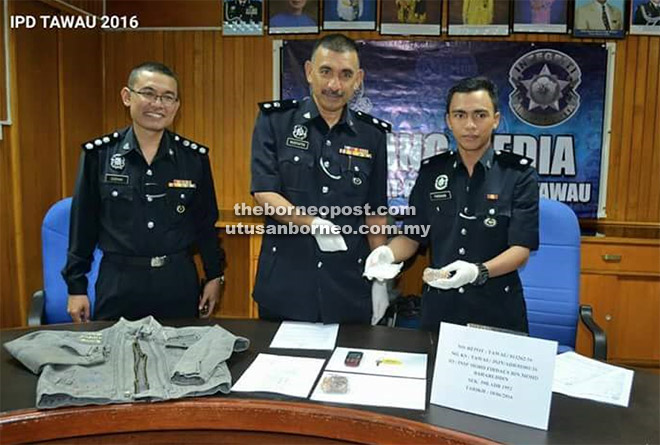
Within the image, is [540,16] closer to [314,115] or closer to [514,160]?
[514,160]

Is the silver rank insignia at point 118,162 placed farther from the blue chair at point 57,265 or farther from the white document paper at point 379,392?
the white document paper at point 379,392

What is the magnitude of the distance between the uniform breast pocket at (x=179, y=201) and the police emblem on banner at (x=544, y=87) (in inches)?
97.1

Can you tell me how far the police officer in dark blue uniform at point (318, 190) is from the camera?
1839mm

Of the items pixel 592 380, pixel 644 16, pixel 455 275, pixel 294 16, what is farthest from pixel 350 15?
pixel 592 380

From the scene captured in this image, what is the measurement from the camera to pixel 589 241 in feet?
10.5

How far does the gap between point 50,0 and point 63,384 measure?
275 centimetres

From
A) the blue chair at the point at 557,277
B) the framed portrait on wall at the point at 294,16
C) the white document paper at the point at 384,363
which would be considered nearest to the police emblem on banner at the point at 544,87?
the framed portrait on wall at the point at 294,16

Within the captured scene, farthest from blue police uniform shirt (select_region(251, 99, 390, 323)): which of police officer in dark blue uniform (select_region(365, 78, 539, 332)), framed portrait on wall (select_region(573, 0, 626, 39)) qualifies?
framed portrait on wall (select_region(573, 0, 626, 39))

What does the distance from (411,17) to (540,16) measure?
0.85 metres

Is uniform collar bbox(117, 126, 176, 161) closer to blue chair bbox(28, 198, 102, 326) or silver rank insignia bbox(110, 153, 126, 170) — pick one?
→ silver rank insignia bbox(110, 153, 126, 170)

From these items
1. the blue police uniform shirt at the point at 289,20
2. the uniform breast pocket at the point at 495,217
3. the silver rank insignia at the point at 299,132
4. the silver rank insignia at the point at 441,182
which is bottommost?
the uniform breast pocket at the point at 495,217

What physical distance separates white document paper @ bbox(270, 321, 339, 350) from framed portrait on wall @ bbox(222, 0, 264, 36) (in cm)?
266

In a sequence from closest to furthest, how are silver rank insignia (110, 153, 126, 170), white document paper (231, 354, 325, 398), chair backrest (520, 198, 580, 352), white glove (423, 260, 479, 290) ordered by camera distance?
white document paper (231, 354, 325, 398) → white glove (423, 260, 479, 290) → silver rank insignia (110, 153, 126, 170) → chair backrest (520, 198, 580, 352)

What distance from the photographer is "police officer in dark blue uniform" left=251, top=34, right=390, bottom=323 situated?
6.03ft
